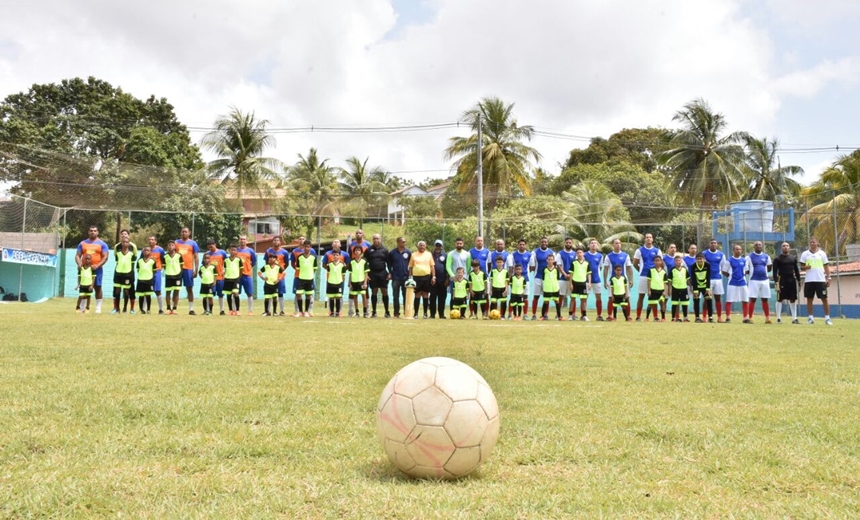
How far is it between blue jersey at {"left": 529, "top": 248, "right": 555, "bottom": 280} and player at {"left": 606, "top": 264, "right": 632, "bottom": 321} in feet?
6.22

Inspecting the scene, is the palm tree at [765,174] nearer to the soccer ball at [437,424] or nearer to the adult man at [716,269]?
the adult man at [716,269]

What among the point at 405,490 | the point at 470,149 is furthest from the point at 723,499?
the point at 470,149

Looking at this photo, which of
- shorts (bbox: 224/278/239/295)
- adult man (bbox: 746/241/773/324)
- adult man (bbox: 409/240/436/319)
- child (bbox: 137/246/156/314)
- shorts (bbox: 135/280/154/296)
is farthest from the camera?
adult man (bbox: 746/241/773/324)

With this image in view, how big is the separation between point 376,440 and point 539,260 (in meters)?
15.4

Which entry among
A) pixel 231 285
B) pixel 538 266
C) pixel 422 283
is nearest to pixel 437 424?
pixel 422 283

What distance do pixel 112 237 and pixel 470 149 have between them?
66.4 ft

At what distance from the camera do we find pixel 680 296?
1914cm

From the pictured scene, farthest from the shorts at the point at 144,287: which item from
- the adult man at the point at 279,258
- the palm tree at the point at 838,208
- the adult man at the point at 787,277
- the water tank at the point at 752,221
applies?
the palm tree at the point at 838,208

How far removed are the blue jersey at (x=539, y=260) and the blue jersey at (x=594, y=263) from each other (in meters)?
1.15

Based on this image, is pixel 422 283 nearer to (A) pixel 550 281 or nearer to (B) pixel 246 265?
(A) pixel 550 281

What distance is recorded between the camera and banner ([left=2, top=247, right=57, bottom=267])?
24.9 m

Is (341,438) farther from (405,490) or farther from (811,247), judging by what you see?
(811,247)

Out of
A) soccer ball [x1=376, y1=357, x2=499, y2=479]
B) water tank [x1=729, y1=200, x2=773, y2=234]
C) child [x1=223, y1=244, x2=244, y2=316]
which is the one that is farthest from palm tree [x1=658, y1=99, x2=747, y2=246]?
soccer ball [x1=376, y1=357, x2=499, y2=479]

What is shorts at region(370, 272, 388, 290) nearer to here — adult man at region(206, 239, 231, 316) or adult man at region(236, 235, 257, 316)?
adult man at region(236, 235, 257, 316)
